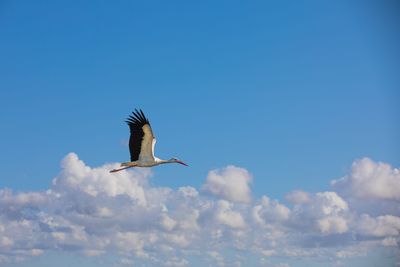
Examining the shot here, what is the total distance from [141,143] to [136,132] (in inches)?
59.8

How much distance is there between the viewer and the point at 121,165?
116062mm

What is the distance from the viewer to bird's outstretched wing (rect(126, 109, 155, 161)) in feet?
372

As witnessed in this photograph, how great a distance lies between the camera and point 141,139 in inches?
4513

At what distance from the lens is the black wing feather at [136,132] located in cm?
11312

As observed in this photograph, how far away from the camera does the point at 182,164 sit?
122 meters

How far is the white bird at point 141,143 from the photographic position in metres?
113

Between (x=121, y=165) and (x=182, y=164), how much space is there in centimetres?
813

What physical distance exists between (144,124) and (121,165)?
17.6ft

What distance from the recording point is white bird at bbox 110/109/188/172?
113 metres

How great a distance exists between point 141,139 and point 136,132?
3.48ft

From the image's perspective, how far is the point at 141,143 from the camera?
114938 millimetres

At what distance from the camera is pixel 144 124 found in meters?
113

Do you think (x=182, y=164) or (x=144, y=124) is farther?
(x=182, y=164)

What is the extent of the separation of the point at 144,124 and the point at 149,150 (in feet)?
11.0
